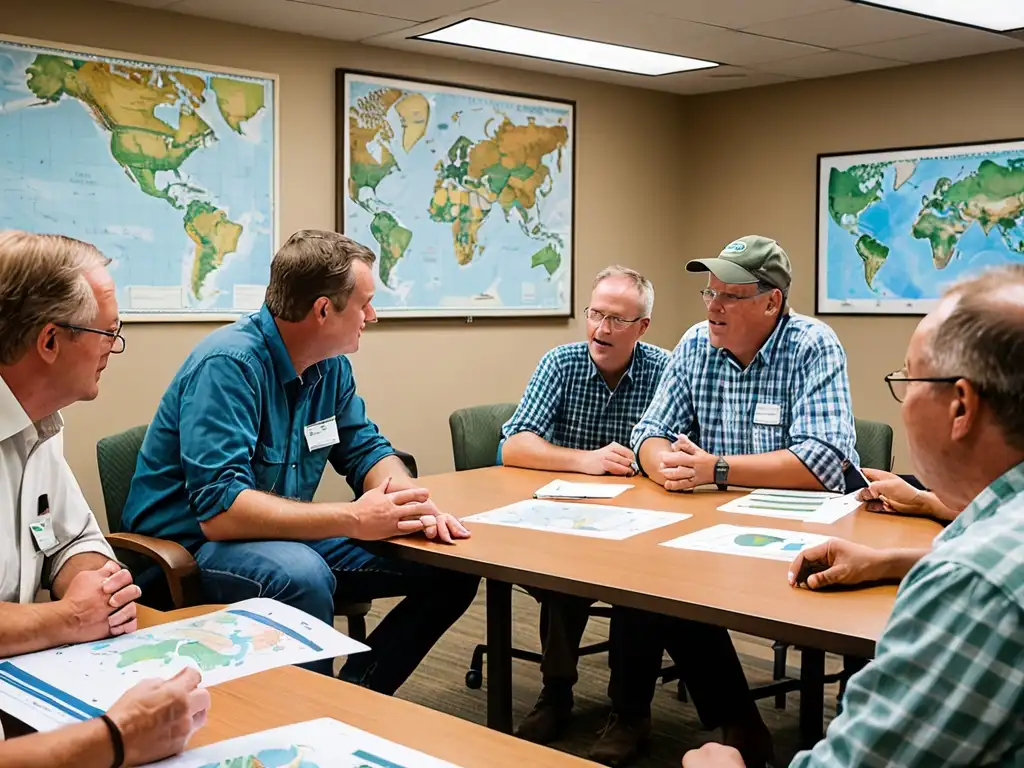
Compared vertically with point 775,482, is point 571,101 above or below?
above

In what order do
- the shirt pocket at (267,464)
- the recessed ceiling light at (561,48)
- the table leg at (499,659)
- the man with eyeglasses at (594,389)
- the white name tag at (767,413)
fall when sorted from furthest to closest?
the recessed ceiling light at (561,48), the man with eyeglasses at (594,389), the white name tag at (767,413), the shirt pocket at (267,464), the table leg at (499,659)

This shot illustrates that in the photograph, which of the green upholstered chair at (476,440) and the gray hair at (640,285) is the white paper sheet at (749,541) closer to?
the gray hair at (640,285)

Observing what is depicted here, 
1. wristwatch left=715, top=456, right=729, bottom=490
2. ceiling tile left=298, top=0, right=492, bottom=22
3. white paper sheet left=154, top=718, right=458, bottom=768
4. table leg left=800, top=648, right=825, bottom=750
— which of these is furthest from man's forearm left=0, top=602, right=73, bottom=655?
ceiling tile left=298, top=0, right=492, bottom=22

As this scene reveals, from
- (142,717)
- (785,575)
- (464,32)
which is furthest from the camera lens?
(464,32)

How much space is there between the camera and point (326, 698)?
154cm

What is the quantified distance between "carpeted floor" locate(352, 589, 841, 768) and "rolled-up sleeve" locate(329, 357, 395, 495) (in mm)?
954

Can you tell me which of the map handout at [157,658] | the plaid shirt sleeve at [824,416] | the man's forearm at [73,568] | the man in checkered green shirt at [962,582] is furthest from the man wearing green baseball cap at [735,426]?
the man in checkered green shirt at [962,582]

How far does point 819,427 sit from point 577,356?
0.99 meters

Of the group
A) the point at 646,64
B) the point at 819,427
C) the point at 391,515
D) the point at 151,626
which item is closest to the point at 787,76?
the point at 646,64

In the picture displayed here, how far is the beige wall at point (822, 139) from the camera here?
537 cm

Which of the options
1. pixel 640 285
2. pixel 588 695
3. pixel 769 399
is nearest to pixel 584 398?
pixel 640 285

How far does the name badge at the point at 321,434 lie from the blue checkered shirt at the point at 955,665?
203cm

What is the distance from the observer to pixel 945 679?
0.99m

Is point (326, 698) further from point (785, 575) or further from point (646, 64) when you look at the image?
point (646, 64)
